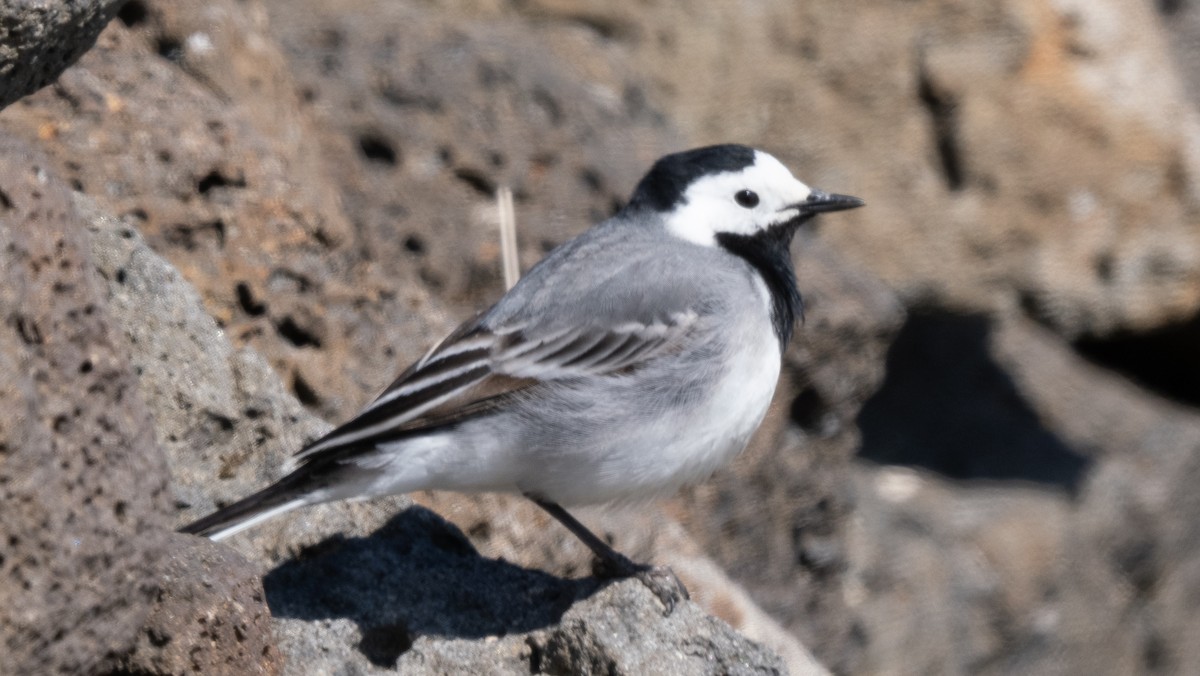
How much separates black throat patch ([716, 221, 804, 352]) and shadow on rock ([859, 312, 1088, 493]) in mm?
3619

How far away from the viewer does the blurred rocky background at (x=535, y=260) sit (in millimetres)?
3412

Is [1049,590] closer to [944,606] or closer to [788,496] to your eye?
[944,606]

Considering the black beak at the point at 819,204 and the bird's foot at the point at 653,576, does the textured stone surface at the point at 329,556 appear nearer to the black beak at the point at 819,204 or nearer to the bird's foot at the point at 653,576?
the bird's foot at the point at 653,576

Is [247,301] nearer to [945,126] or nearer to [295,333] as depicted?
[295,333]

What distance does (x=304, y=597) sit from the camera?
14.2 ft

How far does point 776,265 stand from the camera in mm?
5277

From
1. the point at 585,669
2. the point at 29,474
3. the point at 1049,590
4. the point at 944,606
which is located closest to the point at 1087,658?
the point at 1049,590

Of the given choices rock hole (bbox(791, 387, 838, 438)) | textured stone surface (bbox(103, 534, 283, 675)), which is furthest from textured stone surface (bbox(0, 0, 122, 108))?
rock hole (bbox(791, 387, 838, 438))

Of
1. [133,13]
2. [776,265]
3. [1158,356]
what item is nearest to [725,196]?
[776,265]

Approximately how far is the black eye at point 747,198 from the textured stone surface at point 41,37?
7.56 ft

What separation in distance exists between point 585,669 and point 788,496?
2.94 meters

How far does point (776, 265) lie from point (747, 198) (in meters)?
0.27

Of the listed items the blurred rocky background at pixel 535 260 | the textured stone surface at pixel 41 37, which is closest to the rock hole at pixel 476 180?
the blurred rocky background at pixel 535 260

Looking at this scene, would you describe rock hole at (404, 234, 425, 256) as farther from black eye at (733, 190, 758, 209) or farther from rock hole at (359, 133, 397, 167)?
black eye at (733, 190, 758, 209)
